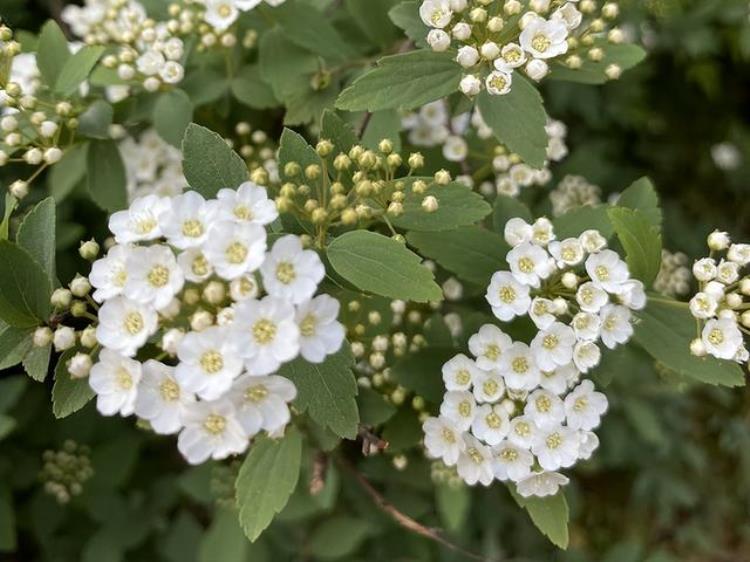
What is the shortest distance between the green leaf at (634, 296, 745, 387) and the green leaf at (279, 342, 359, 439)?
0.86m

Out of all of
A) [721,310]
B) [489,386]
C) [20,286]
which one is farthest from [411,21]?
[20,286]

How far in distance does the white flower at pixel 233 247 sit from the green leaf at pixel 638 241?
0.92 meters

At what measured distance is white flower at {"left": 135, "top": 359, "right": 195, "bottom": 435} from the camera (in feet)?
5.27

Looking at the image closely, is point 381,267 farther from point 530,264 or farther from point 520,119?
point 520,119

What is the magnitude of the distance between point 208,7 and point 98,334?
134cm

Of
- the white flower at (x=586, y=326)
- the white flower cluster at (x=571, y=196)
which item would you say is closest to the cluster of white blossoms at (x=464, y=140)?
the white flower cluster at (x=571, y=196)

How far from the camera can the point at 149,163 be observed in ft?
10.0

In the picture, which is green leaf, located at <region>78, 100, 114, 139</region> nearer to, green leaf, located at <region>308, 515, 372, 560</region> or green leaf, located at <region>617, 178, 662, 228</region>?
green leaf, located at <region>617, 178, 662, 228</region>

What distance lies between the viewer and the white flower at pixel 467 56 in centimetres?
198

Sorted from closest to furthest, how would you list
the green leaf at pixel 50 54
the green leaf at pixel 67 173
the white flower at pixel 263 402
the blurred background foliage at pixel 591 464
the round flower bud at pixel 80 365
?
the white flower at pixel 263 402, the round flower bud at pixel 80 365, the green leaf at pixel 50 54, the green leaf at pixel 67 173, the blurred background foliage at pixel 591 464

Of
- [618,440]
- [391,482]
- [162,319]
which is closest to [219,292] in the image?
[162,319]

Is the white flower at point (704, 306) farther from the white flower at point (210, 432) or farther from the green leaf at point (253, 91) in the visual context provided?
the green leaf at point (253, 91)

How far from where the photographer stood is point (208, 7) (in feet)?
8.16

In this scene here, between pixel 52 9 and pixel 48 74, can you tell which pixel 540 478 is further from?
pixel 52 9
